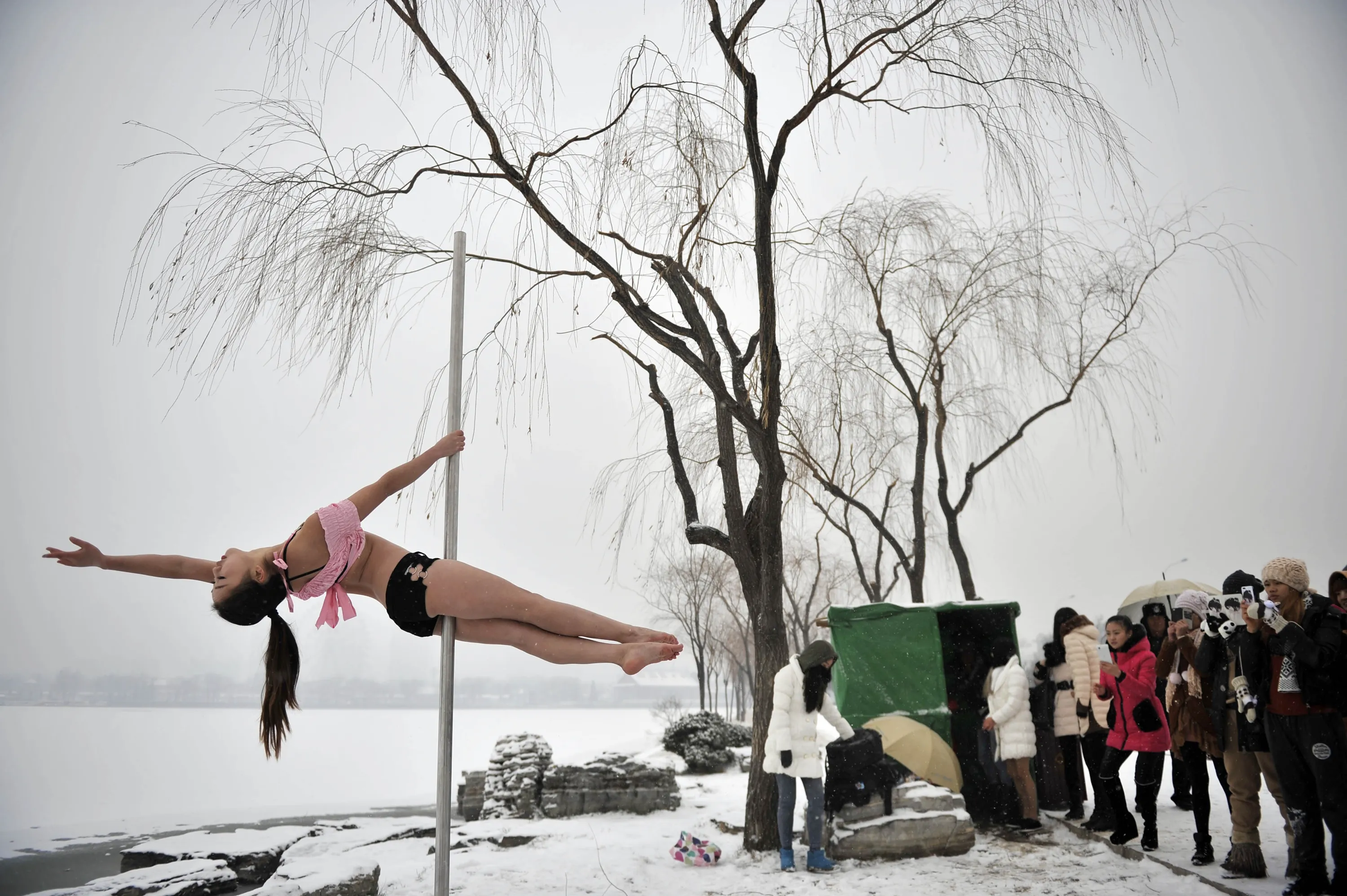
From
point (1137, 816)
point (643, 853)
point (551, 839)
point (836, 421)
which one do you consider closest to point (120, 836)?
point (551, 839)

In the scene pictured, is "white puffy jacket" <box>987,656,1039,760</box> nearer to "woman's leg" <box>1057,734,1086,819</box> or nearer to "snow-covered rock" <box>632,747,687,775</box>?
"woman's leg" <box>1057,734,1086,819</box>

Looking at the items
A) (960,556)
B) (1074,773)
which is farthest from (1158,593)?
(1074,773)

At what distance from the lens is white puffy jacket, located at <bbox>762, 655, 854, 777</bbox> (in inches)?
208

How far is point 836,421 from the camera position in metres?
7.89

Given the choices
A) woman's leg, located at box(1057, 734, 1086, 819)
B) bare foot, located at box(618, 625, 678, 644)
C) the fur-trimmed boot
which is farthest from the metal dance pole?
woman's leg, located at box(1057, 734, 1086, 819)

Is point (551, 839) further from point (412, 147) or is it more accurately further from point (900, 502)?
point (900, 502)

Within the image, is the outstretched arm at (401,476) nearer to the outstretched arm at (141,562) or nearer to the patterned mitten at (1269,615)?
the outstretched arm at (141,562)

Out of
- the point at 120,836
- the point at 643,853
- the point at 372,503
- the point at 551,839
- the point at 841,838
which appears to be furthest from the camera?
the point at 120,836

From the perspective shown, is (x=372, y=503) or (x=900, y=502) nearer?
(x=372, y=503)

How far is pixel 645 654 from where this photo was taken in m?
2.56

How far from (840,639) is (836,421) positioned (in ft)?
7.05

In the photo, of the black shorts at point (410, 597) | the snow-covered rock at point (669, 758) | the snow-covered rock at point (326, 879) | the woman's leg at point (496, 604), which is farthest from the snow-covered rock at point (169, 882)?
the snow-covered rock at point (669, 758)

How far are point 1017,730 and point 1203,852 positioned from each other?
1.52 metres

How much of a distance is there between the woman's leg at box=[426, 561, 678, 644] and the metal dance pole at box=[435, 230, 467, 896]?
0.14m
